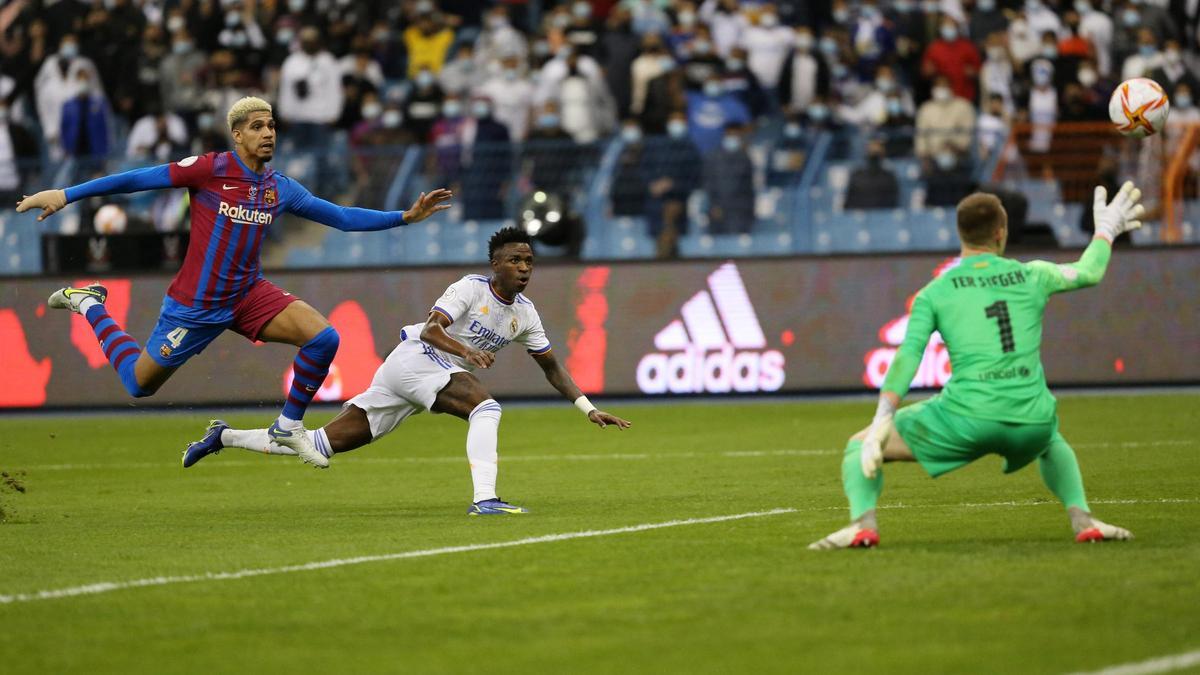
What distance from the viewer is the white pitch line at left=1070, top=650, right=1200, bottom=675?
219 inches

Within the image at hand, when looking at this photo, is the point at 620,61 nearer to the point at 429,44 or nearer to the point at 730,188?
the point at 429,44

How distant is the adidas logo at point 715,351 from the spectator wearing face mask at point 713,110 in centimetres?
262

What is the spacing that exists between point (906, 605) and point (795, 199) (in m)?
14.4

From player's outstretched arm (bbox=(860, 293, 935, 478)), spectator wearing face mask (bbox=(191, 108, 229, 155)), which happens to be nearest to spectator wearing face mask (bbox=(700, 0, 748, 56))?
spectator wearing face mask (bbox=(191, 108, 229, 155))

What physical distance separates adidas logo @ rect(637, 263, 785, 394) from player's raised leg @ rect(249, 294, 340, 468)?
9.29 meters

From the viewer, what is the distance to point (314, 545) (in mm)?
9406

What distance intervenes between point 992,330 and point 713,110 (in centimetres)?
1484

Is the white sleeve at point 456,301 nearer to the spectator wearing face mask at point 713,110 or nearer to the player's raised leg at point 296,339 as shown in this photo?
the player's raised leg at point 296,339

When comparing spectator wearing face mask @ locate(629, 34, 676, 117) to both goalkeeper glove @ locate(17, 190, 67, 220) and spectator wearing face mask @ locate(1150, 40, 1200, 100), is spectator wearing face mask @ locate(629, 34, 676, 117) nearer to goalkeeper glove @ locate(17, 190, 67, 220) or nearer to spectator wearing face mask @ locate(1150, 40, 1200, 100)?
spectator wearing face mask @ locate(1150, 40, 1200, 100)

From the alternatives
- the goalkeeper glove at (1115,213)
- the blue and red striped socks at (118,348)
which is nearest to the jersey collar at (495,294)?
the blue and red striped socks at (118,348)

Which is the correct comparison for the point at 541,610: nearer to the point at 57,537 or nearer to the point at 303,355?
the point at 57,537

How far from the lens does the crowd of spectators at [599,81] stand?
21.3 metres

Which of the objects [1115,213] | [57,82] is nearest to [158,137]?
[57,82]

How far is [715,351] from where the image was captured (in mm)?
20562
